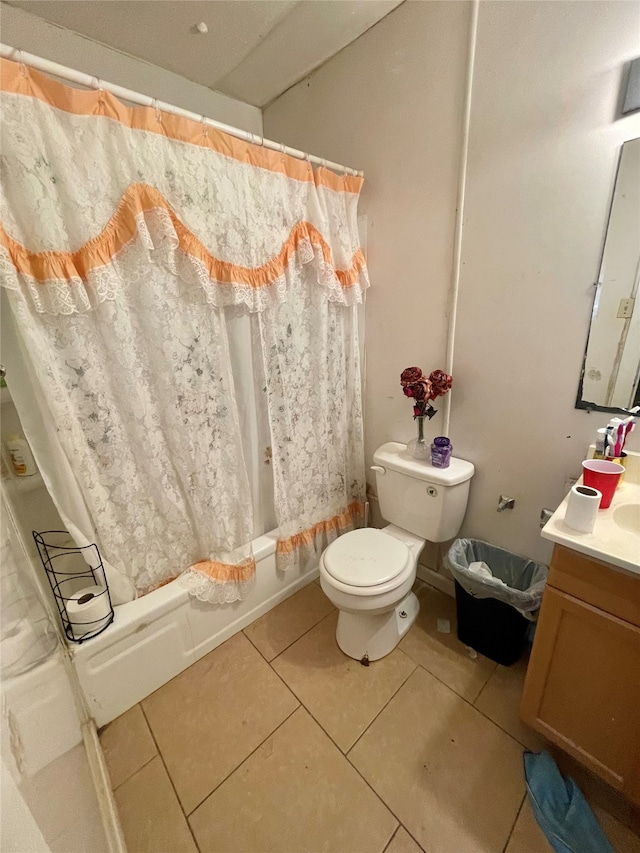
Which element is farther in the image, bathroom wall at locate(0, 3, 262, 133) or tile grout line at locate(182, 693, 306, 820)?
bathroom wall at locate(0, 3, 262, 133)

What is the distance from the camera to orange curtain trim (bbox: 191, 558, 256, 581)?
1.40m

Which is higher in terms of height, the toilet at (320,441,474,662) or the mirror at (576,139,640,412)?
the mirror at (576,139,640,412)

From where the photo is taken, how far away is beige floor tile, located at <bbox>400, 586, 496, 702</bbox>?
1.32m

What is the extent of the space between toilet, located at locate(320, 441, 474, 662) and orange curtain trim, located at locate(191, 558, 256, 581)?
1.11 ft

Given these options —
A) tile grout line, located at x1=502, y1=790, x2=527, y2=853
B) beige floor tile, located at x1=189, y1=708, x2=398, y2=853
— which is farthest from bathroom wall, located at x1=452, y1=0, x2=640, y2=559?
beige floor tile, located at x1=189, y1=708, x2=398, y2=853

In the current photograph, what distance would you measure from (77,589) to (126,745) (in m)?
0.54

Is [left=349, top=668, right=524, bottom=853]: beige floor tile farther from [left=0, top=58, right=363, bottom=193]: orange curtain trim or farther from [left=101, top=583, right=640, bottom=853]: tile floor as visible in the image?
[left=0, top=58, right=363, bottom=193]: orange curtain trim

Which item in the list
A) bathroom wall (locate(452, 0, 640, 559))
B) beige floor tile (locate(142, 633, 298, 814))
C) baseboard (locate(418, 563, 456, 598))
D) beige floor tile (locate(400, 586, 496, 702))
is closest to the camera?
bathroom wall (locate(452, 0, 640, 559))

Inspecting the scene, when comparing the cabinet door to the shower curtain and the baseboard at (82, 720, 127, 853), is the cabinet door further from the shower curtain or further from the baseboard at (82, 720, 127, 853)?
the baseboard at (82, 720, 127, 853)

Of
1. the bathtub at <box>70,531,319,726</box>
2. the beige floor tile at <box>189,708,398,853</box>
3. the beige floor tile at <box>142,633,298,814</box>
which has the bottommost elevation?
the beige floor tile at <box>189,708,398,853</box>

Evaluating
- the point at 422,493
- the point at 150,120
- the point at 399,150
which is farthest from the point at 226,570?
the point at 399,150

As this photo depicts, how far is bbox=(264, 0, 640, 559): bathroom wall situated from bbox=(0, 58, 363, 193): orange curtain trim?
377mm

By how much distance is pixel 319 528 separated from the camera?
5.81 feet

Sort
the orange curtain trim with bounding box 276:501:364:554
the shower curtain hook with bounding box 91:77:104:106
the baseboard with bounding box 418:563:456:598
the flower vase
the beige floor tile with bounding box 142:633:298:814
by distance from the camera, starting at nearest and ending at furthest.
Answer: the shower curtain hook with bounding box 91:77:104:106
the beige floor tile with bounding box 142:633:298:814
the flower vase
the orange curtain trim with bounding box 276:501:364:554
the baseboard with bounding box 418:563:456:598
